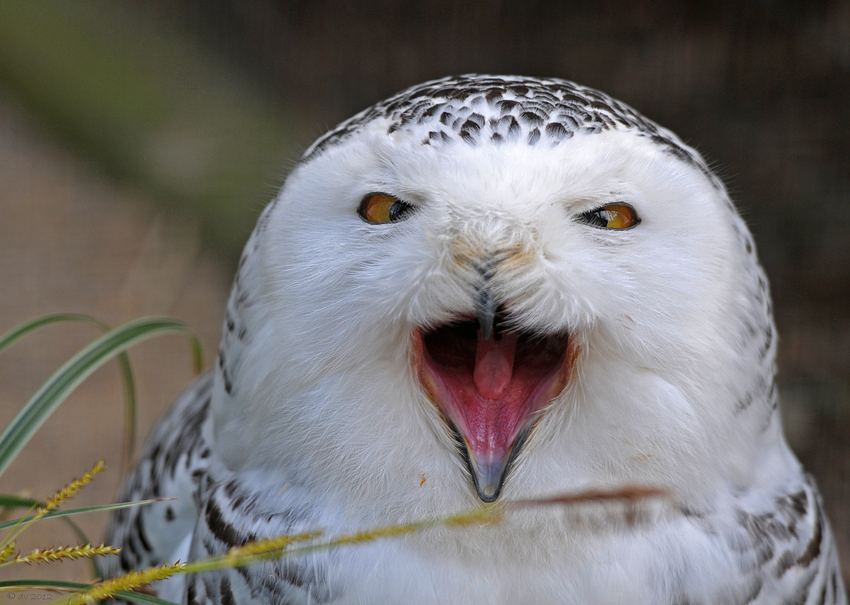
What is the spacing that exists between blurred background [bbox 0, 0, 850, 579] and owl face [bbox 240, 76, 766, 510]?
5.60 ft

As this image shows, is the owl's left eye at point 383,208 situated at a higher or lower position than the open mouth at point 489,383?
higher

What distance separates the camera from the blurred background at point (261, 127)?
2.46 metres

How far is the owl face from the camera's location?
730 millimetres

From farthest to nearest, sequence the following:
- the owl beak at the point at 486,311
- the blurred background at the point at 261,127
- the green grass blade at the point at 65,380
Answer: the blurred background at the point at 261,127 < the green grass blade at the point at 65,380 < the owl beak at the point at 486,311


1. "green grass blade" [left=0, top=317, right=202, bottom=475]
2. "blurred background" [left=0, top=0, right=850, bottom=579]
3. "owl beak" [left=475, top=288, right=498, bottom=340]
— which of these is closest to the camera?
"owl beak" [left=475, top=288, right=498, bottom=340]

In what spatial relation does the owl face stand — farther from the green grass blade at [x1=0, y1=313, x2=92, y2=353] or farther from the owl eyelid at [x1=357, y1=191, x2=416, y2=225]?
the green grass blade at [x1=0, y1=313, x2=92, y2=353]

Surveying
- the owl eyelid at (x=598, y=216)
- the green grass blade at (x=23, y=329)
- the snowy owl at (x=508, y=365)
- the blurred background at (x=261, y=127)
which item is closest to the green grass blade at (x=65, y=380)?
the green grass blade at (x=23, y=329)

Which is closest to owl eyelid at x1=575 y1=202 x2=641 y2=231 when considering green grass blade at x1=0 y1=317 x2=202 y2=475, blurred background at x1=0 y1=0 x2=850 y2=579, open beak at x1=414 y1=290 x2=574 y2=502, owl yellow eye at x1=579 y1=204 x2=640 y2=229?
owl yellow eye at x1=579 y1=204 x2=640 y2=229

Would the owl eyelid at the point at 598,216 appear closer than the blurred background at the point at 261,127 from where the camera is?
Yes

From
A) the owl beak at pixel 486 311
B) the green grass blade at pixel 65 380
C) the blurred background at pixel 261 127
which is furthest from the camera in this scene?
the blurred background at pixel 261 127

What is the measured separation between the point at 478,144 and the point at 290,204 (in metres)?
0.21

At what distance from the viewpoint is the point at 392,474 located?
2.65 ft

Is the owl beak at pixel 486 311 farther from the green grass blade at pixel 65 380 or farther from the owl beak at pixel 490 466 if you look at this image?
the green grass blade at pixel 65 380

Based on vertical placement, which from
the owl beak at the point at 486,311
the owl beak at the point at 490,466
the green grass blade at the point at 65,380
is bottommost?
the green grass blade at the point at 65,380
